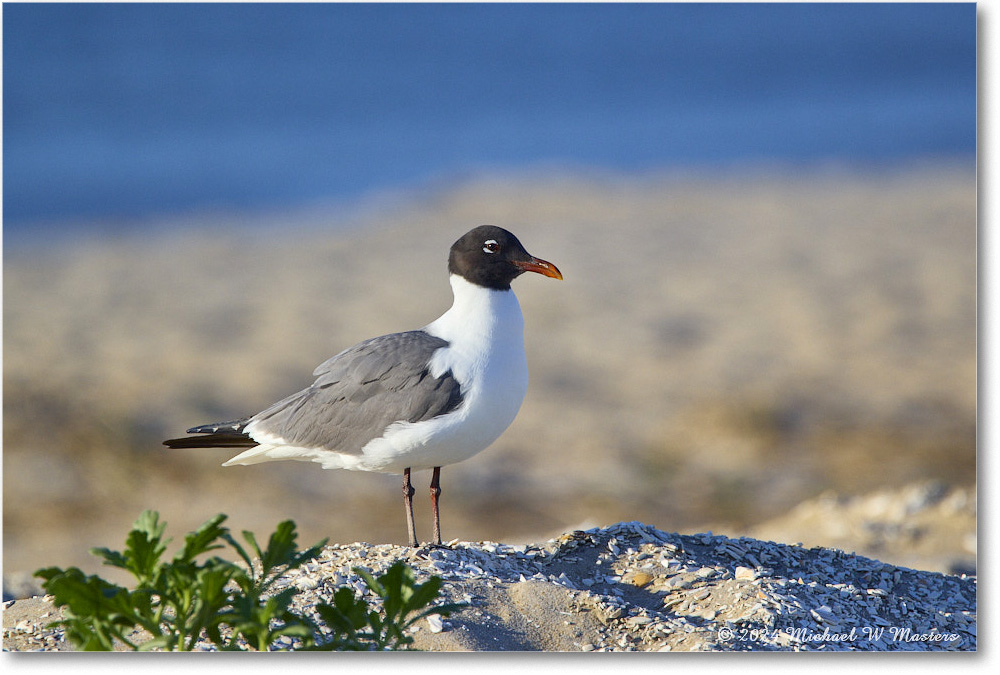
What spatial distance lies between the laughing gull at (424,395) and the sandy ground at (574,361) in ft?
8.04

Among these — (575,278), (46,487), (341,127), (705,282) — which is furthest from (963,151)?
(46,487)

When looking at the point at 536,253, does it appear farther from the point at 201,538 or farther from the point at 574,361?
the point at 201,538

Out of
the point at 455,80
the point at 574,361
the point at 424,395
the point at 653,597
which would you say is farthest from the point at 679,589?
the point at 574,361

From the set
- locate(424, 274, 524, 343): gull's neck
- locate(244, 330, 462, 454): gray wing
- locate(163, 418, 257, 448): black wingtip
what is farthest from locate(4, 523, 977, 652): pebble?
locate(424, 274, 524, 343): gull's neck

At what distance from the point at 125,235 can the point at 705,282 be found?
7425 mm

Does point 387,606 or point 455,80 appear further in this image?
point 455,80

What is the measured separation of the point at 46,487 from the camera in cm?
670

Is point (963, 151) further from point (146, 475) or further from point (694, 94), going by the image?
point (146, 475)

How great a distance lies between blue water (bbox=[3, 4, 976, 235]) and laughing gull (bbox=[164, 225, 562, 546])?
1.55 meters

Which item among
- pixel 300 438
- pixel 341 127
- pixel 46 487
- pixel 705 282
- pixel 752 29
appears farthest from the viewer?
pixel 705 282

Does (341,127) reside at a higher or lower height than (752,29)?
higher

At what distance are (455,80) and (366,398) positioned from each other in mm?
3297

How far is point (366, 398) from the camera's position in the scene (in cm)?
370

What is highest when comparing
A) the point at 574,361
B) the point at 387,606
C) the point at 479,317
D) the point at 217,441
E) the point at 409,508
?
the point at 574,361
